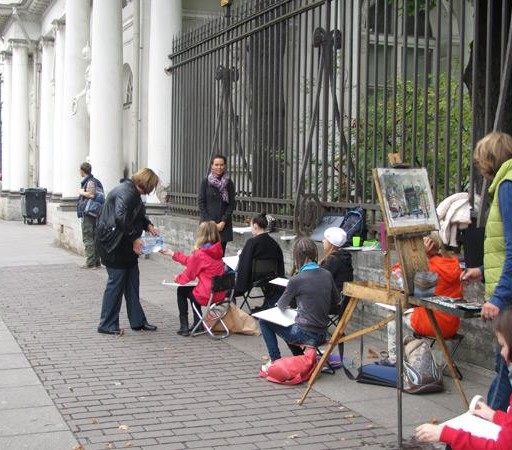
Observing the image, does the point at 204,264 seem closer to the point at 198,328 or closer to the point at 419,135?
the point at 198,328

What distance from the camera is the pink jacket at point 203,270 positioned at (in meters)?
7.89

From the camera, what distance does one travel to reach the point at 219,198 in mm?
10430

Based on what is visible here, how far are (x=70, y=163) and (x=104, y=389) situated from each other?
533 inches

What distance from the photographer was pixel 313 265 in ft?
21.4

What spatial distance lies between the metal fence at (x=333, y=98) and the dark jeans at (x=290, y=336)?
6.51 ft

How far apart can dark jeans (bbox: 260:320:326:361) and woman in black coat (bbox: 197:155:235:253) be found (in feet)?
12.6

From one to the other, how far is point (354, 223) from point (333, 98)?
1.65m

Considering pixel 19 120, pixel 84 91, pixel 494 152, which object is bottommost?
pixel 494 152

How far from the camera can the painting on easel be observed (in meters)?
4.91

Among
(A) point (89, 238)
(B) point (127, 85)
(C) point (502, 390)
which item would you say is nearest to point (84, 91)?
(B) point (127, 85)

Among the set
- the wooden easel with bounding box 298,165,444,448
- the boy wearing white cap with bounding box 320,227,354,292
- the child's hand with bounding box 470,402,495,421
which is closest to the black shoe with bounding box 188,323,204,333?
the boy wearing white cap with bounding box 320,227,354,292

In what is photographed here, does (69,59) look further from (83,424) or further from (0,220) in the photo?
(83,424)

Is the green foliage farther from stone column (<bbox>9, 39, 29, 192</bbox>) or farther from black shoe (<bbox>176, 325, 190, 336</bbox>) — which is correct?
stone column (<bbox>9, 39, 29, 192</bbox>)

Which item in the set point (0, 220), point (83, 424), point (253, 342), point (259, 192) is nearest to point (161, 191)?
point (259, 192)
